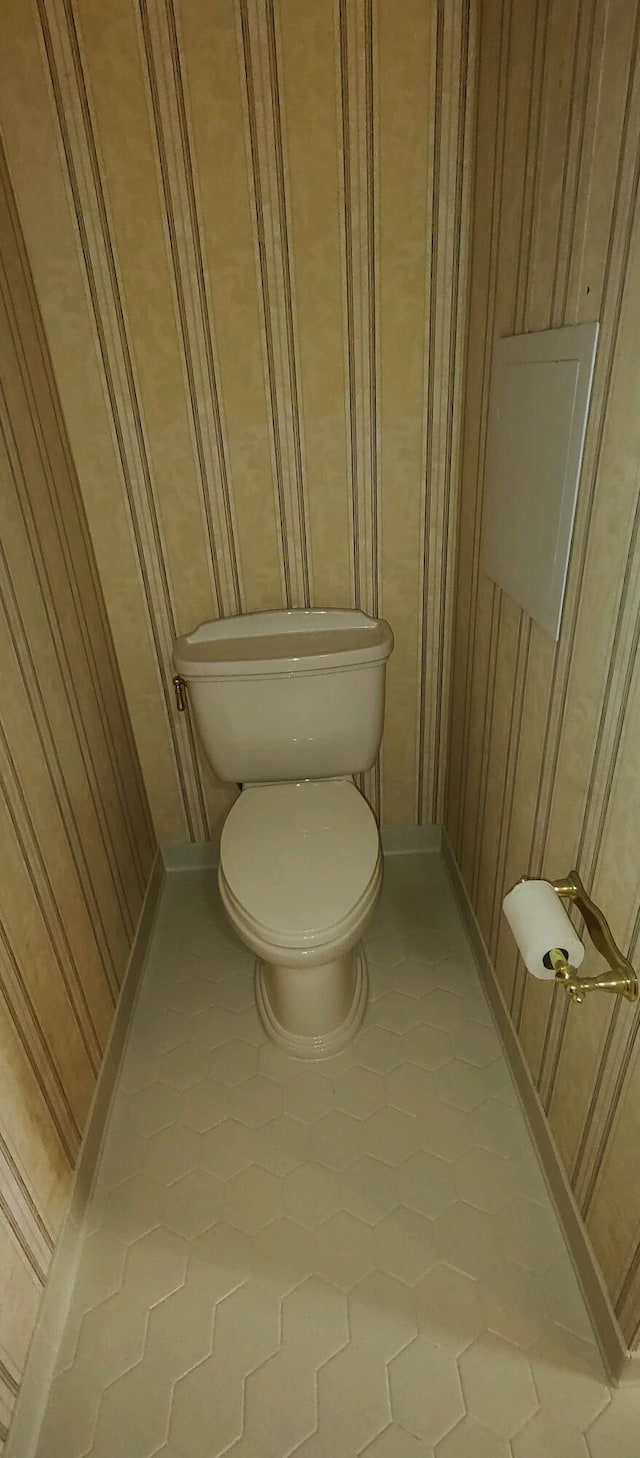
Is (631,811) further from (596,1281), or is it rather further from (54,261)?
(54,261)

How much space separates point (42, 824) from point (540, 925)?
816 millimetres

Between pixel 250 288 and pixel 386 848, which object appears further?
pixel 386 848

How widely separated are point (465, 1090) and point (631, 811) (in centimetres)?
83

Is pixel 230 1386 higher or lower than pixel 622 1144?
lower

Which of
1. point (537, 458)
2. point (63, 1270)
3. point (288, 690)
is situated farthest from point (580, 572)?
point (63, 1270)

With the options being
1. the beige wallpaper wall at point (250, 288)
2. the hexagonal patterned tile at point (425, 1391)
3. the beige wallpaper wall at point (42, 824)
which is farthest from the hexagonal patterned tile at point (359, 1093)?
the beige wallpaper wall at point (250, 288)

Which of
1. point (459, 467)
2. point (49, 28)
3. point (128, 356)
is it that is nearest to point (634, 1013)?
point (459, 467)

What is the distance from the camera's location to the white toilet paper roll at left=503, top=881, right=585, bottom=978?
0.94m

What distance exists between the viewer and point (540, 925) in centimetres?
96

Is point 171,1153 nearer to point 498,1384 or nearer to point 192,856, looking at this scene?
point 498,1384

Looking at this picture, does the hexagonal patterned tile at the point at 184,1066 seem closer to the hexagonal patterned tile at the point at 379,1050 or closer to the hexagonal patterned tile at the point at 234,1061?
the hexagonal patterned tile at the point at 234,1061

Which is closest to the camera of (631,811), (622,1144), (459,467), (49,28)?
(631,811)

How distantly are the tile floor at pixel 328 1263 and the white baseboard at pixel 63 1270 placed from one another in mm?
22

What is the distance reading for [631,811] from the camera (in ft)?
3.02
